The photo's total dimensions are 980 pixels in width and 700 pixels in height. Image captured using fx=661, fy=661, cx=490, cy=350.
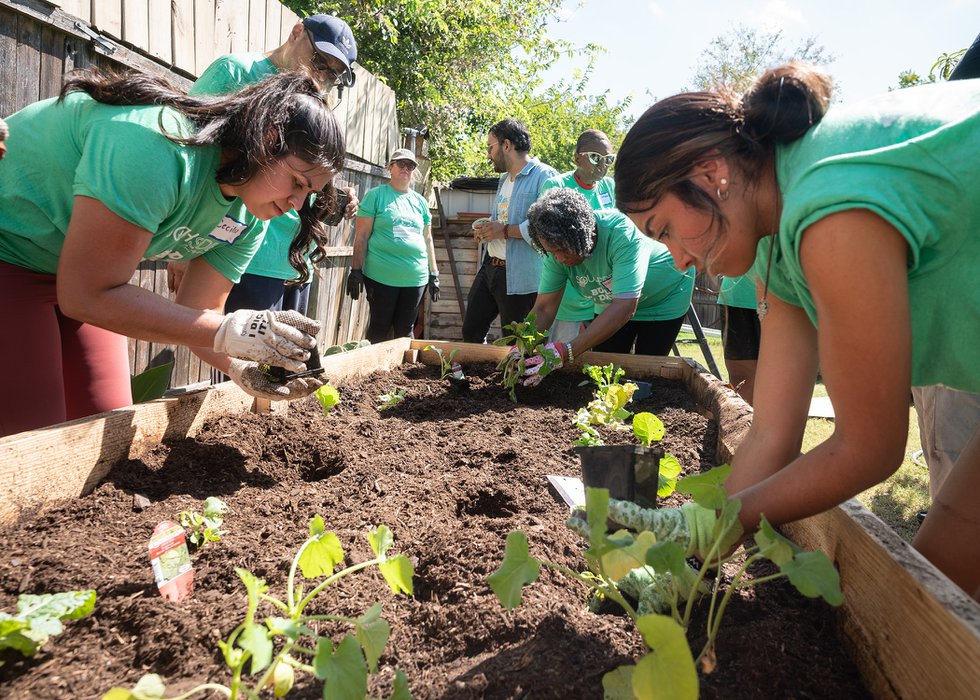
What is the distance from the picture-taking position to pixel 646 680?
79cm

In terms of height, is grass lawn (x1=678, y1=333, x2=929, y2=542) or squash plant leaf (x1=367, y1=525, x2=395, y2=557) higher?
squash plant leaf (x1=367, y1=525, x2=395, y2=557)

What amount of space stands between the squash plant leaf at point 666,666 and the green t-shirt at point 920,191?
1.63 ft

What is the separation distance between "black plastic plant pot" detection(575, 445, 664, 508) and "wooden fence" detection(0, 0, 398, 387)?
206cm

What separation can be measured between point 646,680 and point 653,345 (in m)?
3.31

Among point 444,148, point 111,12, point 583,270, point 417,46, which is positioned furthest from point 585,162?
point 444,148

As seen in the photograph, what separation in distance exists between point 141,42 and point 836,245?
346 centimetres

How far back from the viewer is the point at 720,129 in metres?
1.15

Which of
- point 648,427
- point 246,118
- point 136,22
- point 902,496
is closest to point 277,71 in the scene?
point 136,22

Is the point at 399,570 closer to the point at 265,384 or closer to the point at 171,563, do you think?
the point at 171,563

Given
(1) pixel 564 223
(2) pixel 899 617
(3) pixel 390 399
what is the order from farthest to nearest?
(1) pixel 564 223 → (3) pixel 390 399 → (2) pixel 899 617

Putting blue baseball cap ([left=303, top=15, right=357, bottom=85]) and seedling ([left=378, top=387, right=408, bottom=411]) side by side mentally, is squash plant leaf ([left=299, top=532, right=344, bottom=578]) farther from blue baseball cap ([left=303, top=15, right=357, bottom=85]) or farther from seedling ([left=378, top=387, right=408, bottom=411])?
blue baseball cap ([left=303, top=15, right=357, bottom=85])

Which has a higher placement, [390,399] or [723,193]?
[723,193]

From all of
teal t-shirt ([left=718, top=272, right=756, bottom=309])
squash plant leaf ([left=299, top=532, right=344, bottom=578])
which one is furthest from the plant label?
teal t-shirt ([left=718, top=272, right=756, bottom=309])

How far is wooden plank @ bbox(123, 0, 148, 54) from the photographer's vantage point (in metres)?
3.10
